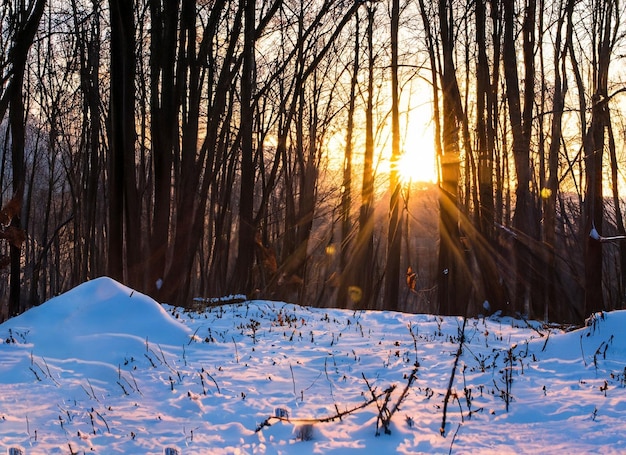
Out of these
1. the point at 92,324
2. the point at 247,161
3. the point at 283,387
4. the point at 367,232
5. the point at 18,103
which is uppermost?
the point at 18,103

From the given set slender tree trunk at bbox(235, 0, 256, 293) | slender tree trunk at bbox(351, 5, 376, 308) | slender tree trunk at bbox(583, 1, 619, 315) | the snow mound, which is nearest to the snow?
the snow mound

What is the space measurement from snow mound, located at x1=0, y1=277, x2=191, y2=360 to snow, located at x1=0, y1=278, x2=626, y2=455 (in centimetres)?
2

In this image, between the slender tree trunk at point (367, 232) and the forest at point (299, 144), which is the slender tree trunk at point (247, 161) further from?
the slender tree trunk at point (367, 232)

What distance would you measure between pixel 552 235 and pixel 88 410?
13869 mm

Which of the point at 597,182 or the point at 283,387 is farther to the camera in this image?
the point at 597,182

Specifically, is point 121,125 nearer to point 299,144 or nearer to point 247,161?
point 247,161

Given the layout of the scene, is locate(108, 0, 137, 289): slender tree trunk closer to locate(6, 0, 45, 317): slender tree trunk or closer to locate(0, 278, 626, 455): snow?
locate(6, 0, 45, 317): slender tree trunk

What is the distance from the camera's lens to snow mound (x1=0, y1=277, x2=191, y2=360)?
17.8ft

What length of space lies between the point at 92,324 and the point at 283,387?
8.96 feet

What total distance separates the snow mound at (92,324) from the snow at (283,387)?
2 cm

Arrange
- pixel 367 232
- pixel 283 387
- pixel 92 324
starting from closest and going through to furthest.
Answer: pixel 283 387 → pixel 92 324 → pixel 367 232

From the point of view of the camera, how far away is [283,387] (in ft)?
14.6

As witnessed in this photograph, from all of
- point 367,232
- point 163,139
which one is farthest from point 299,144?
point 163,139

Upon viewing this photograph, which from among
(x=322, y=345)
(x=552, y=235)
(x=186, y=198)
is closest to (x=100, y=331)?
(x=322, y=345)
